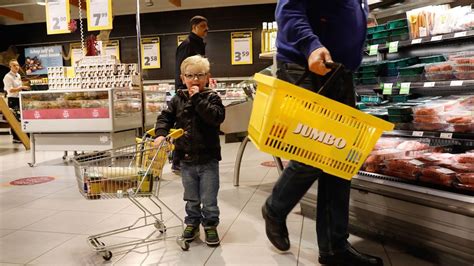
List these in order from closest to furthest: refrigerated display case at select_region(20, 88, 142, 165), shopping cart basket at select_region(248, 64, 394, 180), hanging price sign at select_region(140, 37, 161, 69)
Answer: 1. shopping cart basket at select_region(248, 64, 394, 180)
2. refrigerated display case at select_region(20, 88, 142, 165)
3. hanging price sign at select_region(140, 37, 161, 69)

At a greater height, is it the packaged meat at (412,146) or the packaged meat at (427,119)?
the packaged meat at (427,119)

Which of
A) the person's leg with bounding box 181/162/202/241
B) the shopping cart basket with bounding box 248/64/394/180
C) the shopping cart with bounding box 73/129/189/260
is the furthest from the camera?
the person's leg with bounding box 181/162/202/241

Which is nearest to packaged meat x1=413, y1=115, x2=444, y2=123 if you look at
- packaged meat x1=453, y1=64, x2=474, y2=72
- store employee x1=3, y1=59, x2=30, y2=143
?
packaged meat x1=453, y1=64, x2=474, y2=72

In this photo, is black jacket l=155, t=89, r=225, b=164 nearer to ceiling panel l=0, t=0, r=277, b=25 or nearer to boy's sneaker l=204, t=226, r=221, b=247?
boy's sneaker l=204, t=226, r=221, b=247

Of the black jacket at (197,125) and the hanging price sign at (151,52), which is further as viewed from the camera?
the hanging price sign at (151,52)

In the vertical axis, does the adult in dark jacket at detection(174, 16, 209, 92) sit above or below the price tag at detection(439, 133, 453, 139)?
above

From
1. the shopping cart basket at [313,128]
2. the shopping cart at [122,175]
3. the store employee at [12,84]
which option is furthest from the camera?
the store employee at [12,84]

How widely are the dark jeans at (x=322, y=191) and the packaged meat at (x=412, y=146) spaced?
83cm

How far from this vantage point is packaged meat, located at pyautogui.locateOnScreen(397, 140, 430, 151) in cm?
257

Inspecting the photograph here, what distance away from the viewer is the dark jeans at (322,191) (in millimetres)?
1878

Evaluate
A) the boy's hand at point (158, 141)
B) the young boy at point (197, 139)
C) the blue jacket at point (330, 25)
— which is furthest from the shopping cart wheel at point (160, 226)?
the blue jacket at point (330, 25)

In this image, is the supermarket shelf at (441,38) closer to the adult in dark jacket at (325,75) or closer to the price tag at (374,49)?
the price tag at (374,49)

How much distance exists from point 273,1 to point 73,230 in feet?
29.5

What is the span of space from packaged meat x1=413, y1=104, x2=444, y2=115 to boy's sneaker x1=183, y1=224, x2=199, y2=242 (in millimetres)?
1604
